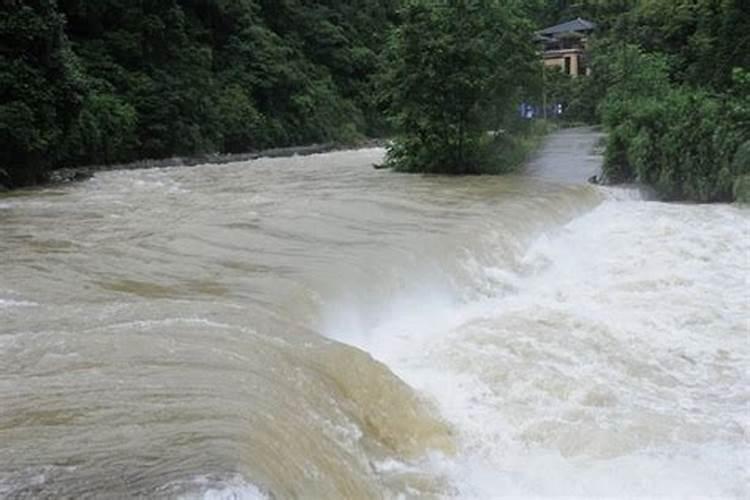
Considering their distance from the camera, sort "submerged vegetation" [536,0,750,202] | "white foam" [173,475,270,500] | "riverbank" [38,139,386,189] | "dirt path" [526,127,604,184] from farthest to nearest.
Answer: "riverbank" [38,139,386,189] → "dirt path" [526,127,604,184] → "submerged vegetation" [536,0,750,202] → "white foam" [173,475,270,500]

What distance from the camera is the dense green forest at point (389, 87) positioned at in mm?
16750

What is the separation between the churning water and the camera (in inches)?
165

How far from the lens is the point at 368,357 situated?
18.9 feet

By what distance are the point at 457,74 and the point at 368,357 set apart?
14084 mm

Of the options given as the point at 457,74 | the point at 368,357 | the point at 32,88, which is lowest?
the point at 368,357

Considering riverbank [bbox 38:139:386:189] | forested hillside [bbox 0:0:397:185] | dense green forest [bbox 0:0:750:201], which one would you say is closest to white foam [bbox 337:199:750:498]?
dense green forest [bbox 0:0:750:201]

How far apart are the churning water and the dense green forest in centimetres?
528

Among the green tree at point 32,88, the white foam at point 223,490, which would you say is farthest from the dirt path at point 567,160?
the white foam at point 223,490

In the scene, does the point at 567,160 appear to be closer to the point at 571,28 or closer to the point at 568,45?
the point at 571,28

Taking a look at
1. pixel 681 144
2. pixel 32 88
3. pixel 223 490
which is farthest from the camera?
pixel 32 88

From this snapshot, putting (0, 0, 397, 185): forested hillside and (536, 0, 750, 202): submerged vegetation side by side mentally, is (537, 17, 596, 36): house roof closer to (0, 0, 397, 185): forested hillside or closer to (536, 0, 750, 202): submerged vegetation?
(0, 0, 397, 185): forested hillside

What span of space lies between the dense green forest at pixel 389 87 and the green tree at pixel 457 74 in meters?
0.03

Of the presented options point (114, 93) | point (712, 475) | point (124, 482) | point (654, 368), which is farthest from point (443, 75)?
point (124, 482)

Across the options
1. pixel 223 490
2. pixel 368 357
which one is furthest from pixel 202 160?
pixel 223 490
